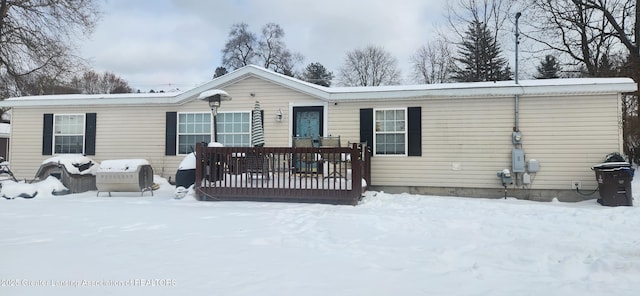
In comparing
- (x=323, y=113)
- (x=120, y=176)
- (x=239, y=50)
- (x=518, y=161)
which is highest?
(x=239, y=50)

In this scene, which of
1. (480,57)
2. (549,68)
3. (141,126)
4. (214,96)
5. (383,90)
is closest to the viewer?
(214,96)

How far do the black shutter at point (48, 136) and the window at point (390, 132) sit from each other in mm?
7996

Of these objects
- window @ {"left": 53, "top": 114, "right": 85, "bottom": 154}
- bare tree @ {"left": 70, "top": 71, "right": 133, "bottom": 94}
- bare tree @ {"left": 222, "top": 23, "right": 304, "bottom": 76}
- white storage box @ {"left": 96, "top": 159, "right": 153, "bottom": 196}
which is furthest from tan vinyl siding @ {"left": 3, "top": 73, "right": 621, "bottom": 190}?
bare tree @ {"left": 70, "top": 71, "right": 133, "bottom": 94}

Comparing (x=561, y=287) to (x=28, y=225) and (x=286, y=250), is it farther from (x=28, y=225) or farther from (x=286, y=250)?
(x=28, y=225)

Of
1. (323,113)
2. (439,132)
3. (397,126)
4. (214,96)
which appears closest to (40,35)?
(214,96)

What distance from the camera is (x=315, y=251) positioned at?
3.62 meters

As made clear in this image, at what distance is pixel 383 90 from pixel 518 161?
10.0 ft

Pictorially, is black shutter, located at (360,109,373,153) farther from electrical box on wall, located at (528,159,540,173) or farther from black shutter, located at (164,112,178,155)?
black shutter, located at (164,112,178,155)

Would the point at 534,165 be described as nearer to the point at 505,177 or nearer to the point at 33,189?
the point at 505,177

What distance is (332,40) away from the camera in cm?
3161

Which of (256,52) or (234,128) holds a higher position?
(256,52)

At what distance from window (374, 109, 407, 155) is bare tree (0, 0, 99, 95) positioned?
46.5 ft

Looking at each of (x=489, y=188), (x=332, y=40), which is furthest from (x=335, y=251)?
(x=332, y=40)

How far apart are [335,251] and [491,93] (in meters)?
5.82
